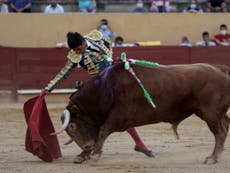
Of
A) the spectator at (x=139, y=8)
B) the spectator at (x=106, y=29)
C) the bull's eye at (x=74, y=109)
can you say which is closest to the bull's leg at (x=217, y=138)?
the bull's eye at (x=74, y=109)

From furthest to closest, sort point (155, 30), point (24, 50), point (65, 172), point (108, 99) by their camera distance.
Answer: point (155, 30)
point (24, 50)
point (108, 99)
point (65, 172)

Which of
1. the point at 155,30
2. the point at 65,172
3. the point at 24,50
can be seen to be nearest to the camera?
the point at 65,172

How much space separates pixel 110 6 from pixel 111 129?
28.0 feet

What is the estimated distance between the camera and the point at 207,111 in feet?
20.4

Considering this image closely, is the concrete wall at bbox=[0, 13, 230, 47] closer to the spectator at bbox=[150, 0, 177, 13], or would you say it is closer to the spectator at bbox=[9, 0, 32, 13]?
the spectator at bbox=[9, 0, 32, 13]

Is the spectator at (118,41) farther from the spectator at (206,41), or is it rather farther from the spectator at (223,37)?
the spectator at (223,37)

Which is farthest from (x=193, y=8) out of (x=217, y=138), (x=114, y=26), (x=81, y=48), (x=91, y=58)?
(x=217, y=138)

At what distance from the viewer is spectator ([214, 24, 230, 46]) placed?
529 inches

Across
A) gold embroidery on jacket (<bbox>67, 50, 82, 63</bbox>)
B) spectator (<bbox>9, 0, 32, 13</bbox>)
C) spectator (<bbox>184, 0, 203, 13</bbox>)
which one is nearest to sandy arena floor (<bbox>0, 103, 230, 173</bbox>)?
gold embroidery on jacket (<bbox>67, 50, 82, 63</bbox>)

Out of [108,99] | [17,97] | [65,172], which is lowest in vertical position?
[17,97]

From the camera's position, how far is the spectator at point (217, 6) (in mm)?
14240

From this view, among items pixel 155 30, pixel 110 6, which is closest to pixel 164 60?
pixel 155 30

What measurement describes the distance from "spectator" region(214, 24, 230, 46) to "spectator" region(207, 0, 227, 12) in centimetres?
82

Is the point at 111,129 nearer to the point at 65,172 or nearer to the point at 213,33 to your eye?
the point at 65,172
